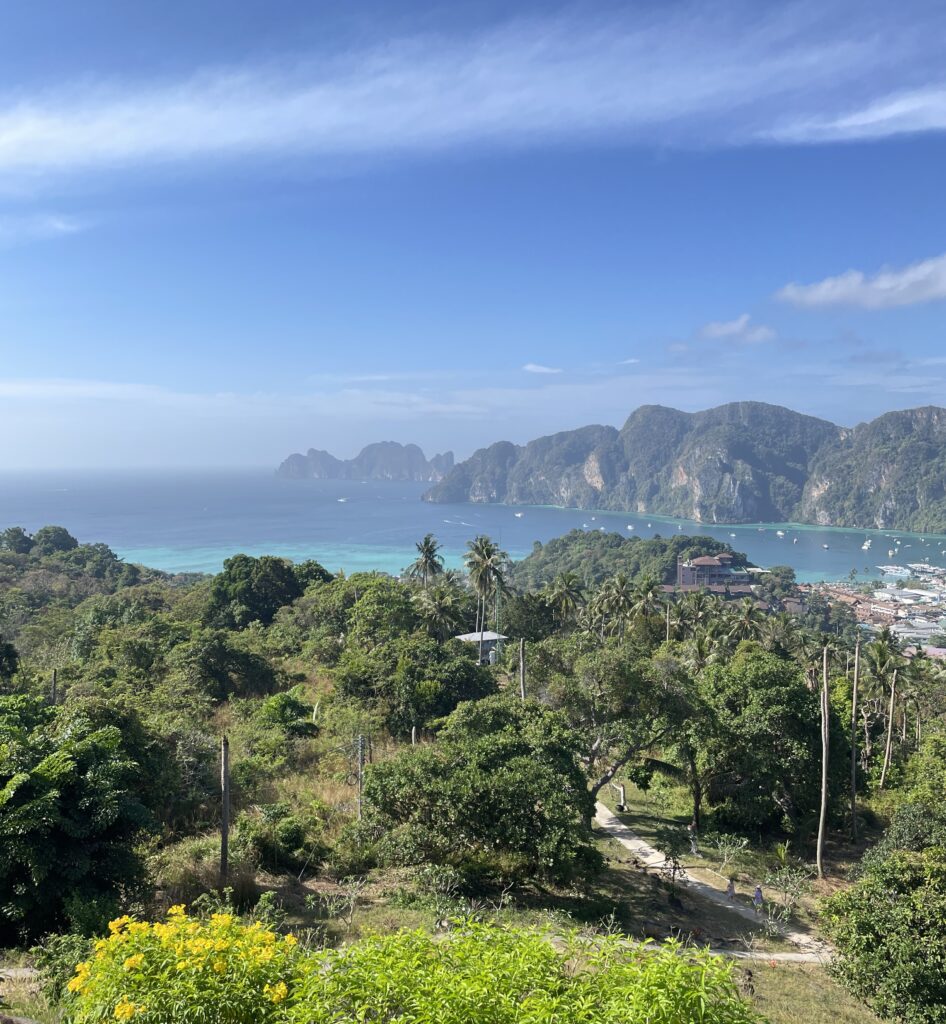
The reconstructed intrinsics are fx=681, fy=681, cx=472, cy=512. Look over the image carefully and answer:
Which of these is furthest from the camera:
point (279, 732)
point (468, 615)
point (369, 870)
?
point (468, 615)

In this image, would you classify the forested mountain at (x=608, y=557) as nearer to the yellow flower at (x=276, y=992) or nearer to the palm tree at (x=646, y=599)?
the palm tree at (x=646, y=599)

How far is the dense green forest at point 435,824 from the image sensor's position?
466cm

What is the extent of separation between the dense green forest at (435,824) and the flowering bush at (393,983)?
0.02m

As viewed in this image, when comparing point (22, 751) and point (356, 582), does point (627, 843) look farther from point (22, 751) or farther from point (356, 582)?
point (356, 582)

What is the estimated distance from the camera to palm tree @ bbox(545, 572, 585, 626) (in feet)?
138

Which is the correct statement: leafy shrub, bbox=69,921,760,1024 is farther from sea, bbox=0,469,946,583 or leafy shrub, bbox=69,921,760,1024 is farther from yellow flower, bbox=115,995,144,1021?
sea, bbox=0,469,946,583

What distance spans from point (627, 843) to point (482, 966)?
15621mm

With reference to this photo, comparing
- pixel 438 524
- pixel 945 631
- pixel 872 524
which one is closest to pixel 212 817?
pixel 945 631

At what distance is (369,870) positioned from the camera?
520 inches

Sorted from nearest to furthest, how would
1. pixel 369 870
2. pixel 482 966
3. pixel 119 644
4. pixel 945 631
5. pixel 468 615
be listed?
pixel 482 966, pixel 369 870, pixel 119 644, pixel 468 615, pixel 945 631

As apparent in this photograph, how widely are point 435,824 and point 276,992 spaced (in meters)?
8.49

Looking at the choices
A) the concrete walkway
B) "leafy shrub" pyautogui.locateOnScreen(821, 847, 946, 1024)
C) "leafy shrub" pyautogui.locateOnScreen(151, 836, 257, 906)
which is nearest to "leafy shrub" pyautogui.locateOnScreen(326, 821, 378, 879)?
"leafy shrub" pyautogui.locateOnScreen(151, 836, 257, 906)

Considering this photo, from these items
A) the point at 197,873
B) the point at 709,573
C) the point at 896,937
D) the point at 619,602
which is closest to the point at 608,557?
the point at 709,573

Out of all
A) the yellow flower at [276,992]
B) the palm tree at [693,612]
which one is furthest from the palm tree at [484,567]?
the yellow flower at [276,992]
